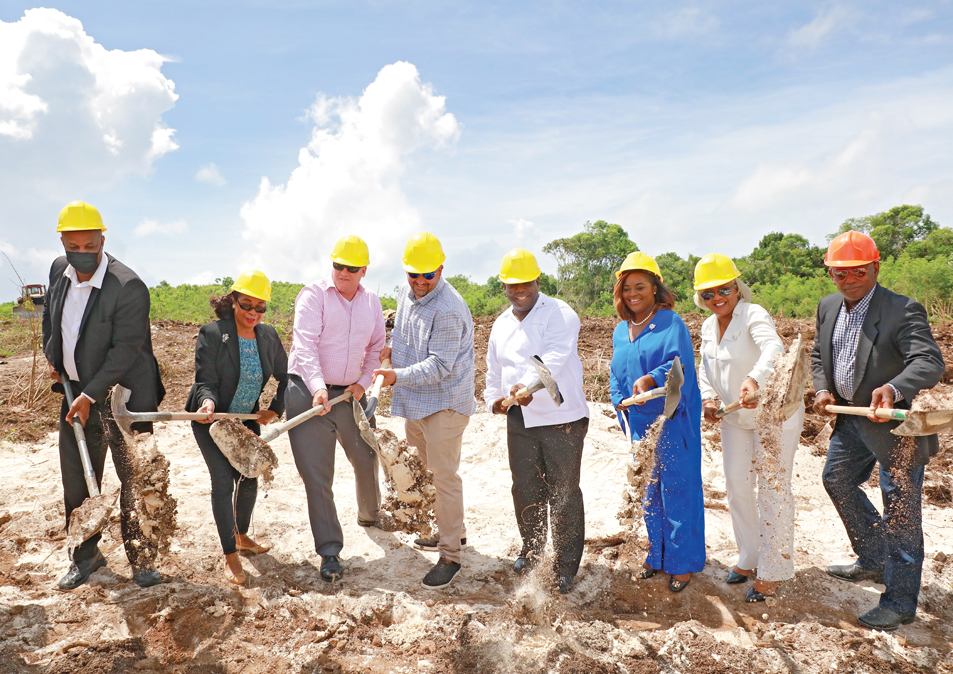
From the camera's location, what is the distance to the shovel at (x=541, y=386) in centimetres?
333

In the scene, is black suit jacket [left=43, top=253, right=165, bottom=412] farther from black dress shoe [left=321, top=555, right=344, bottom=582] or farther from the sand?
black dress shoe [left=321, top=555, right=344, bottom=582]

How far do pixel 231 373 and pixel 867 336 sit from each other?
3.64 metres

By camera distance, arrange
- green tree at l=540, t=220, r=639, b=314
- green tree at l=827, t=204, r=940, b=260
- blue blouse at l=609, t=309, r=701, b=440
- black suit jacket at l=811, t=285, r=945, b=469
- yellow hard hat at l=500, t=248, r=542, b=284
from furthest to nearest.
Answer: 1. green tree at l=827, t=204, r=940, b=260
2. green tree at l=540, t=220, r=639, b=314
3. yellow hard hat at l=500, t=248, r=542, b=284
4. blue blouse at l=609, t=309, r=701, b=440
5. black suit jacket at l=811, t=285, r=945, b=469

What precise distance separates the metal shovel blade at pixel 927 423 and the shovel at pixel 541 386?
170 cm

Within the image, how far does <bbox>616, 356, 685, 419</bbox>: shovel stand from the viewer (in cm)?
330

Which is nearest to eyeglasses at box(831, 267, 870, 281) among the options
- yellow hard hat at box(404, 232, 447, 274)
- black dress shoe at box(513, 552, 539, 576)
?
yellow hard hat at box(404, 232, 447, 274)

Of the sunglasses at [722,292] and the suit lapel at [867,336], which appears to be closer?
the suit lapel at [867,336]

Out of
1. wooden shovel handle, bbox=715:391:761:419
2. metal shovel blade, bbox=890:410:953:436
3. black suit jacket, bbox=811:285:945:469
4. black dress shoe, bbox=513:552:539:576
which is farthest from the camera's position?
black dress shoe, bbox=513:552:539:576

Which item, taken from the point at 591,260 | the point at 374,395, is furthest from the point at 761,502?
the point at 591,260

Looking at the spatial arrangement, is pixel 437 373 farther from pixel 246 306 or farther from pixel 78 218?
pixel 78 218

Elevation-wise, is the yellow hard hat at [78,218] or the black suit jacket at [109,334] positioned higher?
the yellow hard hat at [78,218]

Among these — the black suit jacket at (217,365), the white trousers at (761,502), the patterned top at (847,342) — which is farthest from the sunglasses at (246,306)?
the patterned top at (847,342)

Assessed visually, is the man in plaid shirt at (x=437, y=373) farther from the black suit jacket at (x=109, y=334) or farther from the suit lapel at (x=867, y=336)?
the suit lapel at (x=867, y=336)

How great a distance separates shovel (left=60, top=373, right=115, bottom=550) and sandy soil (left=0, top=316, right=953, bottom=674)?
411mm
